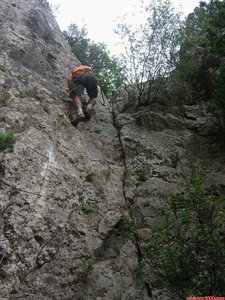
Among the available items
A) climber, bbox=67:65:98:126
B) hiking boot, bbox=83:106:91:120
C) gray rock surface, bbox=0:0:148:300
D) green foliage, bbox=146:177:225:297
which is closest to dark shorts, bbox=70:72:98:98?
climber, bbox=67:65:98:126

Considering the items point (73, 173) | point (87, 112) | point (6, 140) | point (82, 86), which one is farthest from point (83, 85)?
point (6, 140)

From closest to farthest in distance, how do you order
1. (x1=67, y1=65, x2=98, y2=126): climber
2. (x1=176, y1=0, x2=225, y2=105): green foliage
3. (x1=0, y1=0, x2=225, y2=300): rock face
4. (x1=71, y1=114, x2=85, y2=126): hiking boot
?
(x1=0, y1=0, x2=225, y2=300): rock face
(x1=71, y1=114, x2=85, y2=126): hiking boot
(x1=67, y1=65, x2=98, y2=126): climber
(x1=176, y1=0, x2=225, y2=105): green foliage

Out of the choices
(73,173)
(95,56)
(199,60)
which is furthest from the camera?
(95,56)

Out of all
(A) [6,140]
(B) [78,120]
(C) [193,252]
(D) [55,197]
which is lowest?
(C) [193,252]

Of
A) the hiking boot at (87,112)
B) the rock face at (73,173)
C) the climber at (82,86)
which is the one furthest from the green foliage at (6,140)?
the hiking boot at (87,112)

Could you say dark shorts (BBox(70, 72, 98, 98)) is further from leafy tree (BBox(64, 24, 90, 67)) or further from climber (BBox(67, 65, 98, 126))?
leafy tree (BBox(64, 24, 90, 67))

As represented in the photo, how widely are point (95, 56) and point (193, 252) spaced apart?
13679 millimetres

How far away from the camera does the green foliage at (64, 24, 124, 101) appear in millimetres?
16630

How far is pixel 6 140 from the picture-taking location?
8.18 metres

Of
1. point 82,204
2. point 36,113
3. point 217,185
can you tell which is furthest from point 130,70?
point 82,204

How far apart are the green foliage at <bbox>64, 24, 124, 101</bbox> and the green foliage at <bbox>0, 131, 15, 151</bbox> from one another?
828 cm

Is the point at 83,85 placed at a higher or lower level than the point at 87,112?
higher

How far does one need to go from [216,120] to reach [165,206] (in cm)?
453

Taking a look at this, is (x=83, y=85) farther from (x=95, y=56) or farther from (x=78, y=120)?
(x=95, y=56)
